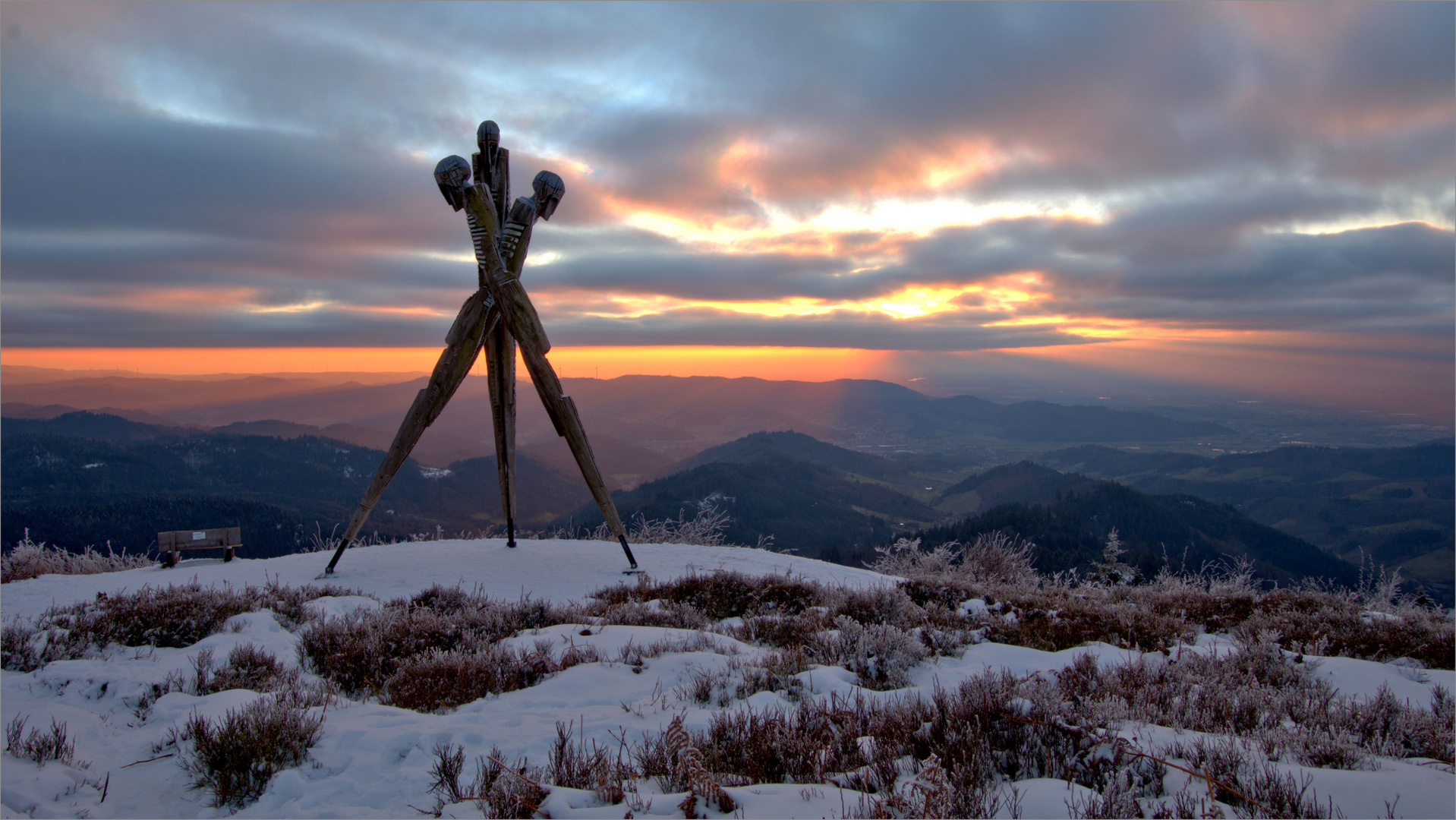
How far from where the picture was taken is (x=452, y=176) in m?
8.56

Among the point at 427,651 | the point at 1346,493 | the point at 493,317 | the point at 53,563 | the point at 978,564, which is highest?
the point at 493,317

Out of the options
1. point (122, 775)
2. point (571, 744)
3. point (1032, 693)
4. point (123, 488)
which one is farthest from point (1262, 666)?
point (123, 488)

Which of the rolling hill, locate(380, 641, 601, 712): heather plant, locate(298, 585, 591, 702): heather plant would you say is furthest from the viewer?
the rolling hill

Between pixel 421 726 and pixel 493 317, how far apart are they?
22.1 ft

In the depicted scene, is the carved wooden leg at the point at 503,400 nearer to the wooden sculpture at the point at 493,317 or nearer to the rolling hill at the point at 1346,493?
the wooden sculpture at the point at 493,317

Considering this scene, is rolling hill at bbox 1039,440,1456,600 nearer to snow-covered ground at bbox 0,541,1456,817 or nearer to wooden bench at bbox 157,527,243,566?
snow-covered ground at bbox 0,541,1456,817

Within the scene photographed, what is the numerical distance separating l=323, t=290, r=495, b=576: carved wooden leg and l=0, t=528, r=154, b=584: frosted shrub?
14.0 feet

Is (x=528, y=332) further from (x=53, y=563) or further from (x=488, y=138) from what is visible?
(x=53, y=563)

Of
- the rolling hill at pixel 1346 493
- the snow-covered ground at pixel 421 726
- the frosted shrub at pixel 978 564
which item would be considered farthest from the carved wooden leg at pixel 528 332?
the rolling hill at pixel 1346 493

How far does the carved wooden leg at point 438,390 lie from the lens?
873 centimetres

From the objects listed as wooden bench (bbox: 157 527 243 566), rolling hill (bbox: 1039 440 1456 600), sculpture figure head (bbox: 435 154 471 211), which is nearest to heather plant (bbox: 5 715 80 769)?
wooden bench (bbox: 157 527 243 566)

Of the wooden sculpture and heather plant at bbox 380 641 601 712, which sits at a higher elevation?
the wooden sculpture

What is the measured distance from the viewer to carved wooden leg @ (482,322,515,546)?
9.66 m

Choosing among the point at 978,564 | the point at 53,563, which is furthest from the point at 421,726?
the point at 978,564
